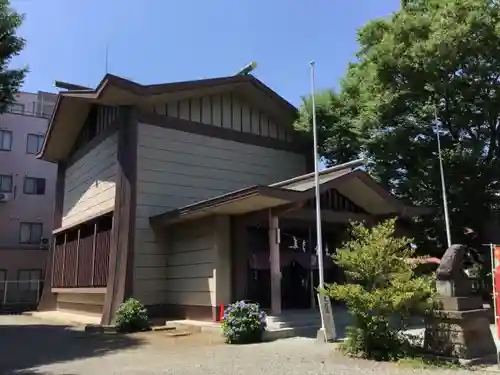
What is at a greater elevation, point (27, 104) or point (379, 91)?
point (27, 104)

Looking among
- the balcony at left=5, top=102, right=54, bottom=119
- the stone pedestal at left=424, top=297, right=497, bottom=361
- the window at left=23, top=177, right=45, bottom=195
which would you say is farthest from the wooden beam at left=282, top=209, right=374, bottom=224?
the balcony at left=5, top=102, right=54, bottom=119

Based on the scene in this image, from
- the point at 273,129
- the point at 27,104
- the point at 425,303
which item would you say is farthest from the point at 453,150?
the point at 27,104

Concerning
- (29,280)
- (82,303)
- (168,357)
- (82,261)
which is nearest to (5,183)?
(29,280)

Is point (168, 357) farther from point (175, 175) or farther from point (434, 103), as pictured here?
point (434, 103)

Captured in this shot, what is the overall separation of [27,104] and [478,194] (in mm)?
30048

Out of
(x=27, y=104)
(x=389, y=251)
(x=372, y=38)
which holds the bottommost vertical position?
(x=389, y=251)

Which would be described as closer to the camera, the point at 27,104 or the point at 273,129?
the point at 273,129

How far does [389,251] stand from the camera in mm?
9234

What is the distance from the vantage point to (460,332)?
335 inches

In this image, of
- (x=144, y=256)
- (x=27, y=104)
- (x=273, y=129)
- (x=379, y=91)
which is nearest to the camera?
(x=144, y=256)

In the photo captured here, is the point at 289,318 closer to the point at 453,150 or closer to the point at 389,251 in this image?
the point at 389,251

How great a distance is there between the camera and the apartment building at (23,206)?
96.1 feet

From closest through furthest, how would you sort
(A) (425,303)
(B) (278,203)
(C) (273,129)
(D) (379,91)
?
(A) (425,303) < (B) (278,203) < (D) (379,91) < (C) (273,129)

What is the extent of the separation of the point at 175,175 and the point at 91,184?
4.31 meters
